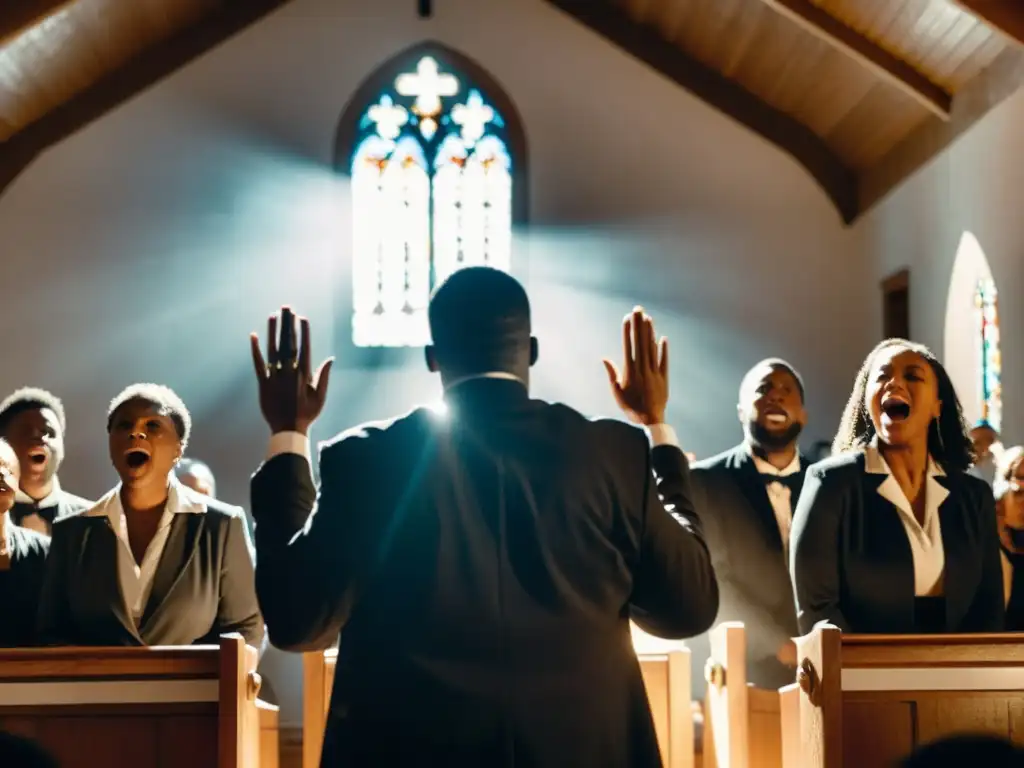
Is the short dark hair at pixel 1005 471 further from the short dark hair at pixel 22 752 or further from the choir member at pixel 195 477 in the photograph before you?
the choir member at pixel 195 477

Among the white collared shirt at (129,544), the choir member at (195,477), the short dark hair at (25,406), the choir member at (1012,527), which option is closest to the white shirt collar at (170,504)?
the white collared shirt at (129,544)

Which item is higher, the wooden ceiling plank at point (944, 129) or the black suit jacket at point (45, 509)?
the wooden ceiling plank at point (944, 129)

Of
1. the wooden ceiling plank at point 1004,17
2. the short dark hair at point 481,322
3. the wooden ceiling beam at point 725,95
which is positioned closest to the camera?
the short dark hair at point 481,322

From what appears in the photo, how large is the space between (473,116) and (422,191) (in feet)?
2.05

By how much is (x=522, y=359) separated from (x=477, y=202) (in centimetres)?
787

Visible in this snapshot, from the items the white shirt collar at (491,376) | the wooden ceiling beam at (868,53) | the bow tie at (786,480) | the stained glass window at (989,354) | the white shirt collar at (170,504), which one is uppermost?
the wooden ceiling beam at (868,53)

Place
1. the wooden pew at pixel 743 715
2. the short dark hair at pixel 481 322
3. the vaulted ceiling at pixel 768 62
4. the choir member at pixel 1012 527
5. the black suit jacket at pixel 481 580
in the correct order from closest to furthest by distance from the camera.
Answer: the black suit jacket at pixel 481 580
the short dark hair at pixel 481 322
the wooden pew at pixel 743 715
the choir member at pixel 1012 527
the vaulted ceiling at pixel 768 62

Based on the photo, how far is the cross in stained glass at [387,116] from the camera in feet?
32.2

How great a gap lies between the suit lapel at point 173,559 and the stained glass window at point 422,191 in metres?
6.39

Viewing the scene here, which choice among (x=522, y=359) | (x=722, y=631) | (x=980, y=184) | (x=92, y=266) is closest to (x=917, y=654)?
(x=722, y=631)

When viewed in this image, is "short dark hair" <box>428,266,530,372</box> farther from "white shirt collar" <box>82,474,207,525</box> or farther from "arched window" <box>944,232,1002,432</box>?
"arched window" <box>944,232,1002,432</box>

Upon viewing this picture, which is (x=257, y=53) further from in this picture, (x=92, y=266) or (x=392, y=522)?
(x=392, y=522)

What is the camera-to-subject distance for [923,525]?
9.96 feet

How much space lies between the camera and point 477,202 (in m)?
9.88
